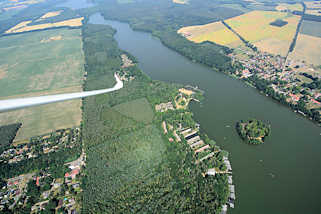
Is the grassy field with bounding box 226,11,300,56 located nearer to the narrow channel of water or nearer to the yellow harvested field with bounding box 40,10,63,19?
the narrow channel of water

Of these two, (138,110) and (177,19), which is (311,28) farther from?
(138,110)

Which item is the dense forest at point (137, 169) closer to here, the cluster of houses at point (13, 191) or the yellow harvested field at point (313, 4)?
the cluster of houses at point (13, 191)

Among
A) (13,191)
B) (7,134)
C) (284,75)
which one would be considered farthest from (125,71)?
(284,75)

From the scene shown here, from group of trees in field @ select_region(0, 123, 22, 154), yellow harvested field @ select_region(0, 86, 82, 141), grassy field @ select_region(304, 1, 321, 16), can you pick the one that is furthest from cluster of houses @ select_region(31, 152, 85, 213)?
grassy field @ select_region(304, 1, 321, 16)

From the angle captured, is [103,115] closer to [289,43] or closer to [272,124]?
[272,124]

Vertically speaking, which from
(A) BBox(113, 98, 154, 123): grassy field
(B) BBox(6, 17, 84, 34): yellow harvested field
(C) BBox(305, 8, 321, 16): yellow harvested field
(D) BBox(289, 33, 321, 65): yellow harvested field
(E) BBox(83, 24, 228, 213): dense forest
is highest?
(C) BBox(305, 8, 321, 16): yellow harvested field

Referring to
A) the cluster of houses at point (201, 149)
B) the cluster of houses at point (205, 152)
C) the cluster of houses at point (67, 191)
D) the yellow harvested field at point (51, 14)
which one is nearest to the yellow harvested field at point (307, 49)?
the cluster of houses at point (201, 149)

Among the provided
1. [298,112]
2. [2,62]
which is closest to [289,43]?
[298,112]
